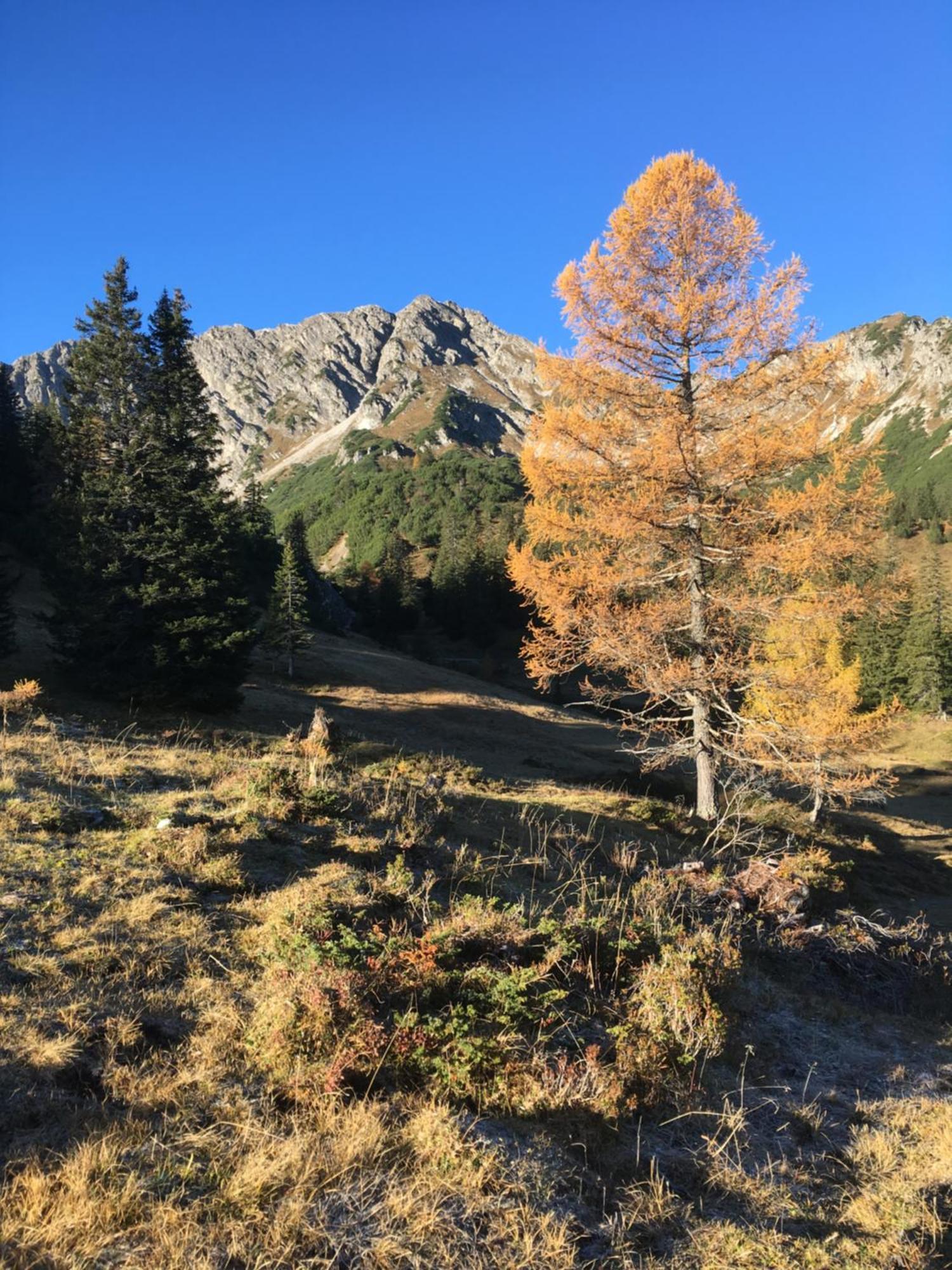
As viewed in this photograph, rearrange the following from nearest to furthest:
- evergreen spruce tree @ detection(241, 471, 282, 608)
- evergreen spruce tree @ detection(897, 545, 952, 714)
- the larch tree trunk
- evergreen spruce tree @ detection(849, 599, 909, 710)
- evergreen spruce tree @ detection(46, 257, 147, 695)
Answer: the larch tree trunk < evergreen spruce tree @ detection(46, 257, 147, 695) < evergreen spruce tree @ detection(897, 545, 952, 714) < evergreen spruce tree @ detection(849, 599, 909, 710) < evergreen spruce tree @ detection(241, 471, 282, 608)

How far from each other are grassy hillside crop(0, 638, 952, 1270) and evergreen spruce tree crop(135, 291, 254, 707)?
48.2 ft

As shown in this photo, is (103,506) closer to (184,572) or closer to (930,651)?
(184,572)

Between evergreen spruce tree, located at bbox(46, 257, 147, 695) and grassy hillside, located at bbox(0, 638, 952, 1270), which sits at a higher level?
evergreen spruce tree, located at bbox(46, 257, 147, 695)

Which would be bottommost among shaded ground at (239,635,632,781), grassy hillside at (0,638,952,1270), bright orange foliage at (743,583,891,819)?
shaded ground at (239,635,632,781)

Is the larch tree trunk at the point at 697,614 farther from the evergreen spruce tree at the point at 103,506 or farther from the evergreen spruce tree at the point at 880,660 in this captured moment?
the evergreen spruce tree at the point at 880,660

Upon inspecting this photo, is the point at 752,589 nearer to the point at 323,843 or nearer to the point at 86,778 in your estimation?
the point at 323,843

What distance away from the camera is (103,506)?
24609 millimetres

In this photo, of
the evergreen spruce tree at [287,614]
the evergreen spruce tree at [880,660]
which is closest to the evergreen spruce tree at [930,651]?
the evergreen spruce tree at [880,660]

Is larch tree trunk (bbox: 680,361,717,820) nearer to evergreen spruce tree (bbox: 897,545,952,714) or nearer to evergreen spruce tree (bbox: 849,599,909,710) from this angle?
evergreen spruce tree (bbox: 897,545,952,714)

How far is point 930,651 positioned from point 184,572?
2611 inches

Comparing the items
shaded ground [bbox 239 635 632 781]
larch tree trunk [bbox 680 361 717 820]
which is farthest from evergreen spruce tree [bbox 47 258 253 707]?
larch tree trunk [bbox 680 361 717 820]

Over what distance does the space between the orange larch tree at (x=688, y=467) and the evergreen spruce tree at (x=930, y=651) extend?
58.2m

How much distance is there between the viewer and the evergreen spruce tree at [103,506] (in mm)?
23203

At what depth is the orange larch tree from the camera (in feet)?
38.7
